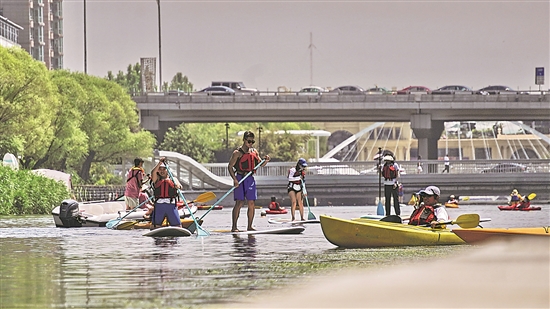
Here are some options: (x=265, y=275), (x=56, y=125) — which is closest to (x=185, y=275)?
(x=265, y=275)

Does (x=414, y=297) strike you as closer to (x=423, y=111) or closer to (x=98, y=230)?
(x=98, y=230)

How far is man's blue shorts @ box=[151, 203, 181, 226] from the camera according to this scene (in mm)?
22781

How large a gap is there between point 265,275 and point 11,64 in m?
42.7

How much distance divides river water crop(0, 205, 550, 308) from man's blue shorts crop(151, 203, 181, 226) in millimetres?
586

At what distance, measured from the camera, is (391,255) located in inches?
695

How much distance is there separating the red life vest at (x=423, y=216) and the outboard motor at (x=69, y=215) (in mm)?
9670

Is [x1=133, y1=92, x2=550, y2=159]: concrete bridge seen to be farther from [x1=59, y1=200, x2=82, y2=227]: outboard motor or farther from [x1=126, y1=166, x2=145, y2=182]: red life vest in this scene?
[x1=59, y1=200, x2=82, y2=227]: outboard motor

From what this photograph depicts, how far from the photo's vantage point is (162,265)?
634 inches

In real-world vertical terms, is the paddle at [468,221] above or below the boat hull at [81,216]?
above

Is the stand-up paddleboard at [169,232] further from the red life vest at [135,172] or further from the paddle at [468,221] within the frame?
the red life vest at [135,172]

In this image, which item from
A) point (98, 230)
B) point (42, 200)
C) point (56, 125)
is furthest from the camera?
point (56, 125)

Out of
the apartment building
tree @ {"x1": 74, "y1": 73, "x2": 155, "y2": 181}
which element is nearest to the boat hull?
tree @ {"x1": 74, "y1": 73, "x2": 155, "y2": 181}

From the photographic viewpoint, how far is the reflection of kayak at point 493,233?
17406 millimetres

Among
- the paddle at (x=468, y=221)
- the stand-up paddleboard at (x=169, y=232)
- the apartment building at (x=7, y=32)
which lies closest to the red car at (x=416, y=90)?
the apartment building at (x=7, y=32)
